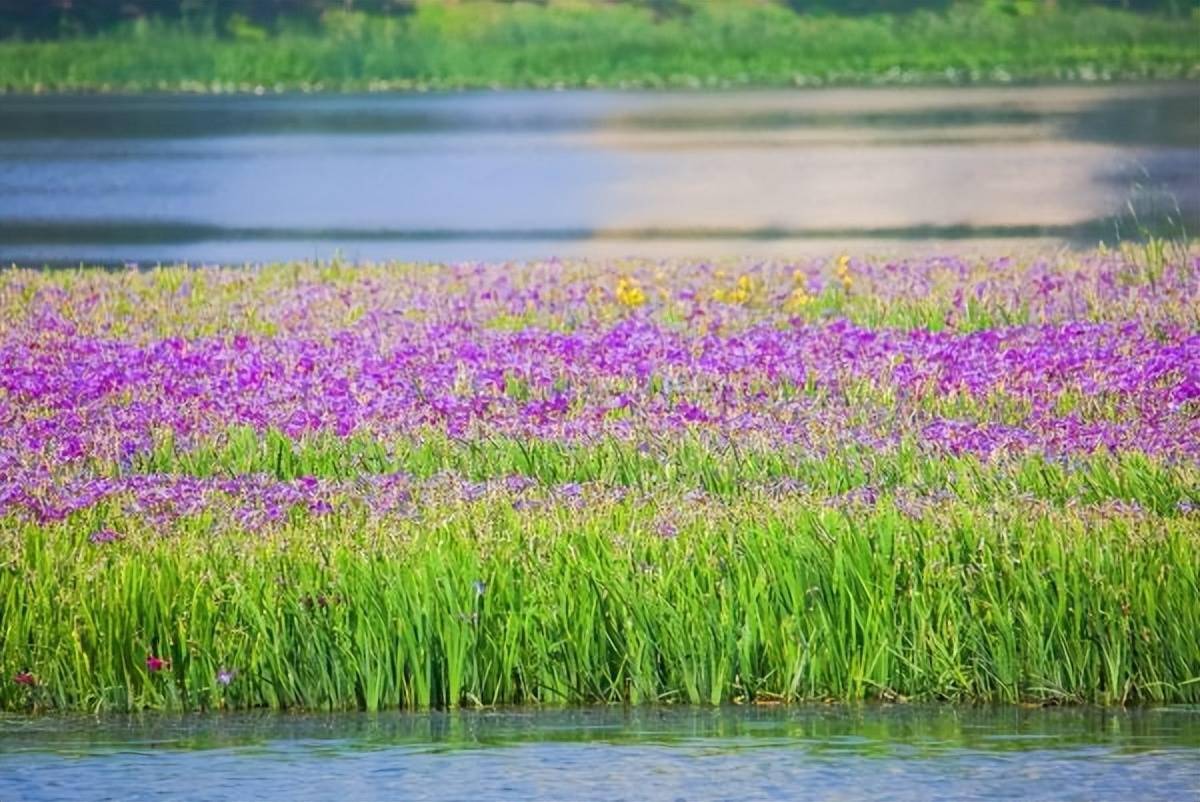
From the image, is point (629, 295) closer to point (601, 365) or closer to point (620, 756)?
point (601, 365)

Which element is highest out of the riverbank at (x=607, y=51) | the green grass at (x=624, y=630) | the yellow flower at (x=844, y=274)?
the riverbank at (x=607, y=51)

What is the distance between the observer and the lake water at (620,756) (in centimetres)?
750

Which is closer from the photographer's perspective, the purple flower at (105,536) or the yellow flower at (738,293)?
the purple flower at (105,536)

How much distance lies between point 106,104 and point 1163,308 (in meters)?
85.9

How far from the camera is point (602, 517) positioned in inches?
387

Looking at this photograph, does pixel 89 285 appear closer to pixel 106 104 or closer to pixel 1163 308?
pixel 1163 308

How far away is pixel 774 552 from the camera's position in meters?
9.06

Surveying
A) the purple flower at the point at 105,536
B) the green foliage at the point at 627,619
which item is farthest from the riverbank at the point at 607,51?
the green foliage at the point at 627,619

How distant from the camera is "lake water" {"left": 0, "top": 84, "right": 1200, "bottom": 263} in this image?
123ft

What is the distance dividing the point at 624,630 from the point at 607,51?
376 ft

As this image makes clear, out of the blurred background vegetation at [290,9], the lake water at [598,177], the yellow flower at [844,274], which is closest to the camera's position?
the yellow flower at [844,274]

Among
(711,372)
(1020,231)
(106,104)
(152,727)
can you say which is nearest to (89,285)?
(711,372)

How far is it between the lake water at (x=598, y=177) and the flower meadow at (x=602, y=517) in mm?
6395

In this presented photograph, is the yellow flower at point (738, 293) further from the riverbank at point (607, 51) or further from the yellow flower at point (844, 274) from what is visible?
the riverbank at point (607, 51)
